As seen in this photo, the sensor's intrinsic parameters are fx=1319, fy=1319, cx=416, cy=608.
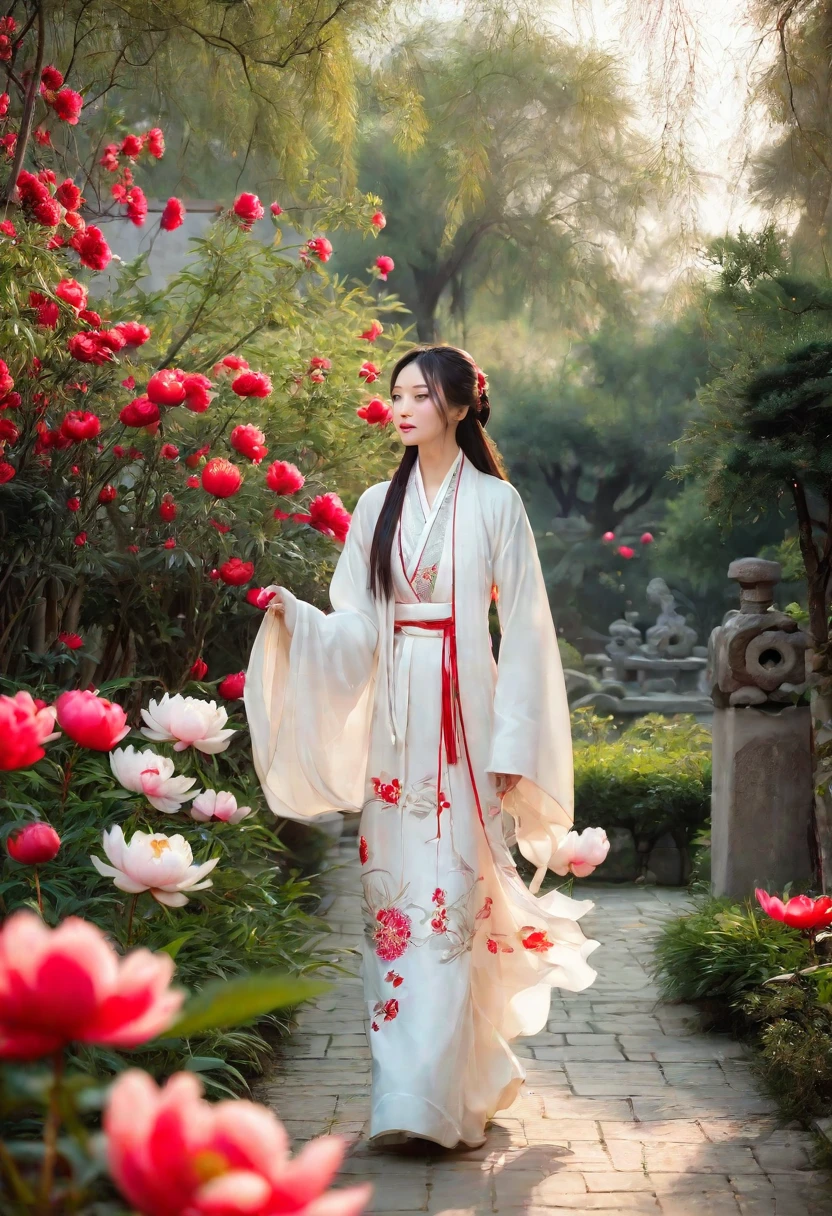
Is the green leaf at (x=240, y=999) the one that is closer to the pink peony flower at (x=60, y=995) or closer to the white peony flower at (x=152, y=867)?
the pink peony flower at (x=60, y=995)

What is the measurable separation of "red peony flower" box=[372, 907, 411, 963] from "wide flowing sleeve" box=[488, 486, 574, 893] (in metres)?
0.42

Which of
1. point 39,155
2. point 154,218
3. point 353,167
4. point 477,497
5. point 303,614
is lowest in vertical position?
point 303,614

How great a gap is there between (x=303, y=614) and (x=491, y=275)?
11110 millimetres

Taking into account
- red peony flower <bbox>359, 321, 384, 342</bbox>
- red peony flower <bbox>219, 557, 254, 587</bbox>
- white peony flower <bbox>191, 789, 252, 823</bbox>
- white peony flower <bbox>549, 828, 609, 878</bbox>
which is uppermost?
red peony flower <bbox>359, 321, 384, 342</bbox>

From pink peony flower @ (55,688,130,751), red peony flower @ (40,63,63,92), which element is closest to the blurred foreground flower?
pink peony flower @ (55,688,130,751)

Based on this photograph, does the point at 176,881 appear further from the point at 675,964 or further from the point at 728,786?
the point at 728,786

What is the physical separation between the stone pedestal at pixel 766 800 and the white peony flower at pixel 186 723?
2641 millimetres

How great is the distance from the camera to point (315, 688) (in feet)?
10.7

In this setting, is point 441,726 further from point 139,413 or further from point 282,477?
point 139,413

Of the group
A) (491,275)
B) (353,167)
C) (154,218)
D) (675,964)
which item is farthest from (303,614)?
(491,275)

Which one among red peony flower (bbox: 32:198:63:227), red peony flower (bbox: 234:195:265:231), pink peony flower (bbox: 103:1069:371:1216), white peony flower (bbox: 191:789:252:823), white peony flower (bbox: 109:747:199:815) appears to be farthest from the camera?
red peony flower (bbox: 234:195:265:231)

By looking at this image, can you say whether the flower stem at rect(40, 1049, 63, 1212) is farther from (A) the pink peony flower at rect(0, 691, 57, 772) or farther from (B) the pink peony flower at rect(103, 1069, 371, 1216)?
(A) the pink peony flower at rect(0, 691, 57, 772)

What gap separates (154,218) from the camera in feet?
29.6

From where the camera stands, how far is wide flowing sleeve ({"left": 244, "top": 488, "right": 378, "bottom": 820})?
3.23 m
